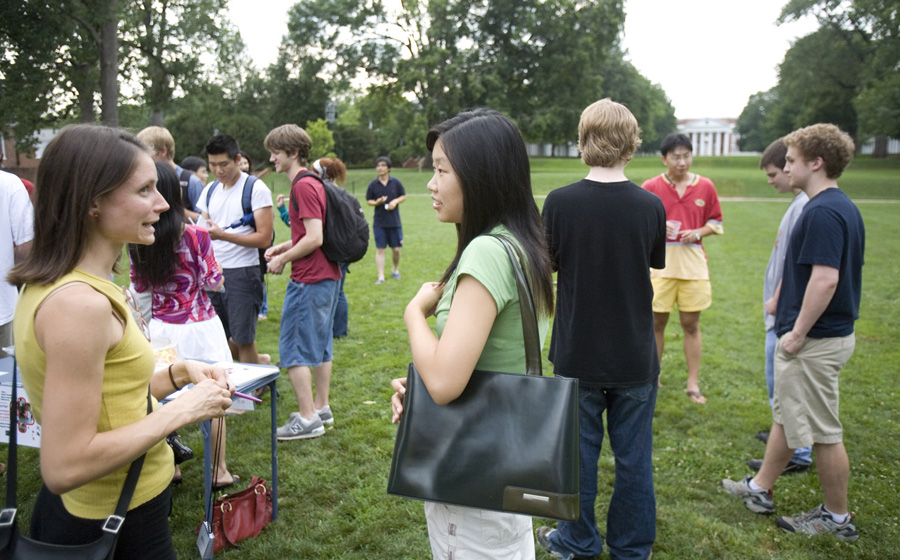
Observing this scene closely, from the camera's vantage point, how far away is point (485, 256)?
68.4 inches

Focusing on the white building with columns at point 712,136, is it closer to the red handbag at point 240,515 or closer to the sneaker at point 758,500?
the sneaker at point 758,500

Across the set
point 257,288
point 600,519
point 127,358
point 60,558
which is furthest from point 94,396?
point 257,288

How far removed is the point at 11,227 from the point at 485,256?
3472mm

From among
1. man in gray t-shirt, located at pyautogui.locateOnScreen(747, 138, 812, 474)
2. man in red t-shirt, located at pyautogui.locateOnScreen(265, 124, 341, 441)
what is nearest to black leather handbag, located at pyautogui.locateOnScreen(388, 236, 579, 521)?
man in red t-shirt, located at pyautogui.locateOnScreen(265, 124, 341, 441)

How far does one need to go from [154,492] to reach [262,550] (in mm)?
1765

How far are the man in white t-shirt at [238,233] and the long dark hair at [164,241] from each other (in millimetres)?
1120

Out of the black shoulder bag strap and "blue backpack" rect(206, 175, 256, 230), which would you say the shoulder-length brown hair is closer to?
the black shoulder bag strap

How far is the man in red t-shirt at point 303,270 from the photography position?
450cm

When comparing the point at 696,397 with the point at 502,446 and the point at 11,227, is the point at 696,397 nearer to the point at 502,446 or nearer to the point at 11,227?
the point at 502,446

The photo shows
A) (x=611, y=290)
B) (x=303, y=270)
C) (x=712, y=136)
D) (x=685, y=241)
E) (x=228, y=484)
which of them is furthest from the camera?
(x=712, y=136)

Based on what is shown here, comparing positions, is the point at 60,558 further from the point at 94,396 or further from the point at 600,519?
the point at 600,519

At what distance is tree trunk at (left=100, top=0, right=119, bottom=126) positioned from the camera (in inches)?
616

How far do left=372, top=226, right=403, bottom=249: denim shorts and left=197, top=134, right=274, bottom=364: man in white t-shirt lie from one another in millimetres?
5695

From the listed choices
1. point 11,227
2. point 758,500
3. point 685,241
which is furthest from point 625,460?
point 11,227
